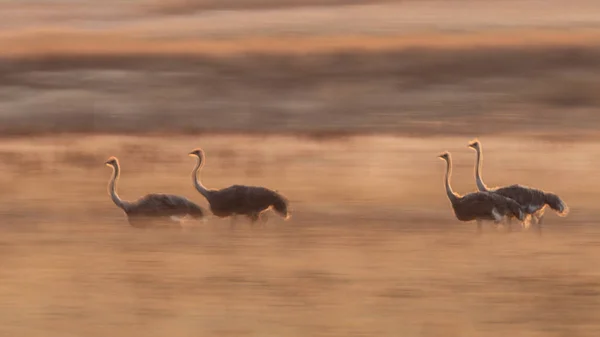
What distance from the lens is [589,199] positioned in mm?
16812

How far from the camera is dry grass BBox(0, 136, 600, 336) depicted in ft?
31.7

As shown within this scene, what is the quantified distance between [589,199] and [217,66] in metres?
21.0

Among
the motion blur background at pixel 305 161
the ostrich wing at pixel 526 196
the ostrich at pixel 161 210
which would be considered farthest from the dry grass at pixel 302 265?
the ostrich wing at pixel 526 196

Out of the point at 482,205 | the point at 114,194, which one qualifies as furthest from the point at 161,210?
the point at 482,205

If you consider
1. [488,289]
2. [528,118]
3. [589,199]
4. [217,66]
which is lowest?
[488,289]

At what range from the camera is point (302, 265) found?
461 inches

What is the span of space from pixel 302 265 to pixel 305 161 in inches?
396

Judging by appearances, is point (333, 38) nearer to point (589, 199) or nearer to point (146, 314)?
point (589, 199)

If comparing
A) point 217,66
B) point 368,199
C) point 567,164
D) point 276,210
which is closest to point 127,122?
point 217,66

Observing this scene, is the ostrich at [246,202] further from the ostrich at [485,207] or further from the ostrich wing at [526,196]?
the ostrich wing at [526,196]

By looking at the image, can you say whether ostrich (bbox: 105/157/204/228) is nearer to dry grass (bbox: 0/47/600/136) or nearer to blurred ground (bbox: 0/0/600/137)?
blurred ground (bbox: 0/0/600/137)

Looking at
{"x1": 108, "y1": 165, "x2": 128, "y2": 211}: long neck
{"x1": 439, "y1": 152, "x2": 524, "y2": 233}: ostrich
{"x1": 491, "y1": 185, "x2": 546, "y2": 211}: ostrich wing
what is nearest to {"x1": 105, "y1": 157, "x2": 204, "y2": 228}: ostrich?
{"x1": 108, "y1": 165, "x2": 128, "y2": 211}: long neck

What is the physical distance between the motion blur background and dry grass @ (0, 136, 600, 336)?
3 centimetres

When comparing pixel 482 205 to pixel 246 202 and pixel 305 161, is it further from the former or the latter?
pixel 305 161
